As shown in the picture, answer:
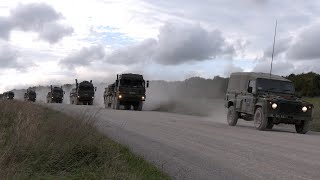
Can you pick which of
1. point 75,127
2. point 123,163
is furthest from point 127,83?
point 123,163

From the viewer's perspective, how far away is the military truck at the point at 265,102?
19578 millimetres

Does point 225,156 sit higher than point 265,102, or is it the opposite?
point 265,102

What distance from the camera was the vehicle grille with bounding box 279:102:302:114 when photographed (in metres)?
19.5

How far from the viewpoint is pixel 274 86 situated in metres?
21.3

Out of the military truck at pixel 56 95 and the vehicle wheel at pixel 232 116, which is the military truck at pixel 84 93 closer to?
the military truck at pixel 56 95

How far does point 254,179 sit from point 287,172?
1.01 meters

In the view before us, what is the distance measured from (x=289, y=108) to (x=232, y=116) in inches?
149

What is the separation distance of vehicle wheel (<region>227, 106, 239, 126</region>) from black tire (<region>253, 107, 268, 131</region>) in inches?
82.7

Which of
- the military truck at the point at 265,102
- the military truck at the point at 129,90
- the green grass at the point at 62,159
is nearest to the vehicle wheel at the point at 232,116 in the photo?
the military truck at the point at 265,102

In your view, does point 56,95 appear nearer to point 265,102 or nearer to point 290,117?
point 265,102

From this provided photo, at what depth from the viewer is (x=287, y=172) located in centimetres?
895

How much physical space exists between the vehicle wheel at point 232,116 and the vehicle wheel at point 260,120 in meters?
2.10

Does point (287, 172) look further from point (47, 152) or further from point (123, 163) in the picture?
point (47, 152)

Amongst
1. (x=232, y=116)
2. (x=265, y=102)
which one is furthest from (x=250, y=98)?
(x=232, y=116)
